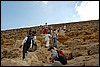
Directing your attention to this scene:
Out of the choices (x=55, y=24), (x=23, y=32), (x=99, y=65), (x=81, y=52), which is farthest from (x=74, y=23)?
(x=99, y=65)

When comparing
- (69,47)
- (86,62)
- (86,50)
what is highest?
(69,47)

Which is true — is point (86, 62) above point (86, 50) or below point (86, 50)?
below

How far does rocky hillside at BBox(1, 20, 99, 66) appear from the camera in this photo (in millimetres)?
14078

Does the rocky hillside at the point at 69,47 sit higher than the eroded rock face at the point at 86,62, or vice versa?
the rocky hillside at the point at 69,47

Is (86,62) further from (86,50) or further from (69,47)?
(69,47)

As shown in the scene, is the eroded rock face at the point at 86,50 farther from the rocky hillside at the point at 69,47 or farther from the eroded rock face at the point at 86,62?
the eroded rock face at the point at 86,62

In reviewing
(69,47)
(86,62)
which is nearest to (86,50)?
(69,47)

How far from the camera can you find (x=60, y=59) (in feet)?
45.1

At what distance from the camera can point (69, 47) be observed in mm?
19047

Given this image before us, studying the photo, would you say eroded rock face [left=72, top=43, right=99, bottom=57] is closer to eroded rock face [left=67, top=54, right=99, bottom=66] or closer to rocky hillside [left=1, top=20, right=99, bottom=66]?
rocky hillside [left=1, top=20, right=99, bottom=66]

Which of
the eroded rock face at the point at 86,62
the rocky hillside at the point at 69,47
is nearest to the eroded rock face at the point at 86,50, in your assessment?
the rocky hillside at the point at 69,47

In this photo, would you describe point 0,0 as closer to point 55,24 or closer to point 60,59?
point 60,59

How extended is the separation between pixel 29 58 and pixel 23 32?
14003mm

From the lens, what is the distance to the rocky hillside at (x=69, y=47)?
46.2 feet
